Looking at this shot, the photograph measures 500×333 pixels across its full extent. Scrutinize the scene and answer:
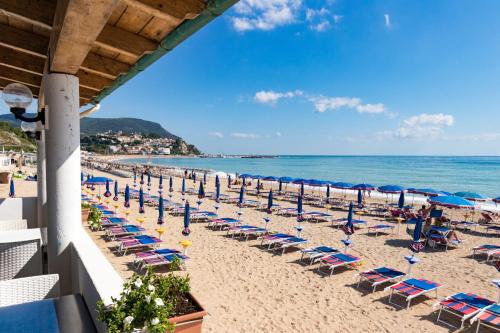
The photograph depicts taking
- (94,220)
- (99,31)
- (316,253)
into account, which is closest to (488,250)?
(316,253)

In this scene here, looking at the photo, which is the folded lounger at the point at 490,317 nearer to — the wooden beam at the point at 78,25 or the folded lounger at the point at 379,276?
the folded lounger at the point at 379,276

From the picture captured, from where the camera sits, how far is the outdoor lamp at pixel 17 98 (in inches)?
117

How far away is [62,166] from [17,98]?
0.78 metres

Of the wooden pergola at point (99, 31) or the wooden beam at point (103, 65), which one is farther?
the wooden beam at point (103, 65)

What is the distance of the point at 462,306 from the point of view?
5609mm

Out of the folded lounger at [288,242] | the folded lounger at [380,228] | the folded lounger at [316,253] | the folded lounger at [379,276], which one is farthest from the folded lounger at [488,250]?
the folded lounger at [288,242]

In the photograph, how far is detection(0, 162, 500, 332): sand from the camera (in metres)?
5.34

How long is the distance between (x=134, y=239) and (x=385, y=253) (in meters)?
7.70

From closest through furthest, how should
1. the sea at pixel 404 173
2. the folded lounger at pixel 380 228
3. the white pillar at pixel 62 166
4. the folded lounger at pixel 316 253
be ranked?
the white pillar at pixel 62 166 → the folded lounger at pixel 316 253 → the folded lounger at pixel 380 228 → the sea at pixel 404 173

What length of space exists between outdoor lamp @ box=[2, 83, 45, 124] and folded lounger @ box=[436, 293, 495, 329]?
279 inches

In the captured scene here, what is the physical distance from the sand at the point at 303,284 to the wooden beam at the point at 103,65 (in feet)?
13.5

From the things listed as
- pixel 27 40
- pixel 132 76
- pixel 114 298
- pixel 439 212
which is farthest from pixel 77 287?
pixel 439 212

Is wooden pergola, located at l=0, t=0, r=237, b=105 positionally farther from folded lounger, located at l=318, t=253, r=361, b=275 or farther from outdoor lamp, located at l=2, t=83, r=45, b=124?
folded lounger, located at l=318, t=253, r=361, b=275

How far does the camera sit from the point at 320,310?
573 cm
